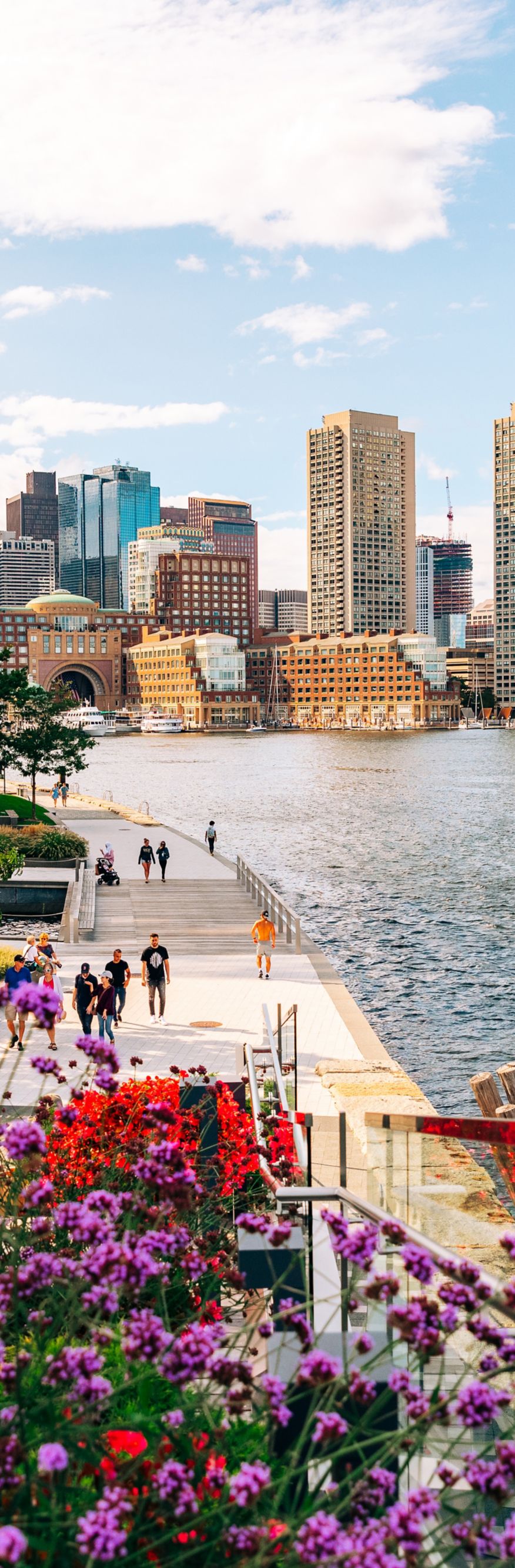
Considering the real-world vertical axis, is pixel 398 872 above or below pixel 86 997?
below

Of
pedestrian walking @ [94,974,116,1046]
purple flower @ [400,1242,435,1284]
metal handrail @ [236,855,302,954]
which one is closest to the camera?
purple flower @ [400,1242,435,1284]

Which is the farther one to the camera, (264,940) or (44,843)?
(44,843)

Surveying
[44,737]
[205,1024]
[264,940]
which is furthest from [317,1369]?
[44,737]

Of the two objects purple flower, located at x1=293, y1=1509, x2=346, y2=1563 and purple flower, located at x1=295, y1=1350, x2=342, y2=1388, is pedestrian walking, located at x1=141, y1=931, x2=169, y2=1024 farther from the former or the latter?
purple flower, located at x1=293, y1=1509, x2=346, y2=1563

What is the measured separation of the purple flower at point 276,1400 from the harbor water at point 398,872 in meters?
17.6

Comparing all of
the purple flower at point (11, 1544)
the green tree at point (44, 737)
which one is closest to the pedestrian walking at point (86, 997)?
the purple flower at point (11, 1544)

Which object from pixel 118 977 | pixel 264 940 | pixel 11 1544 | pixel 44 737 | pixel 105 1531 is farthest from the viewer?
pixel 44 737

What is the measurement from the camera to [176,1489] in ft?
10.9

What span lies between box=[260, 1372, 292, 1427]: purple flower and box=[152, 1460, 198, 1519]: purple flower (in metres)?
0.28

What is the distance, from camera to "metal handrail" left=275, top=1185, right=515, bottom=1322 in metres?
3.83

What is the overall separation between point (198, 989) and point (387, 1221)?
64.2ft

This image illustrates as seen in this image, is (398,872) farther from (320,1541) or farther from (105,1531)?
(105,1531)

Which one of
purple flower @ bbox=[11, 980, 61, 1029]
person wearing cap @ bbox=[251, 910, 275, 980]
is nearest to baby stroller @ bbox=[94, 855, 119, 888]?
person wearing cap @ bbox=[251, 910, 275, 980]

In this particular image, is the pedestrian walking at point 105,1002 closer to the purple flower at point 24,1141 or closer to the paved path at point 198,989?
the paved path at point 198,989
